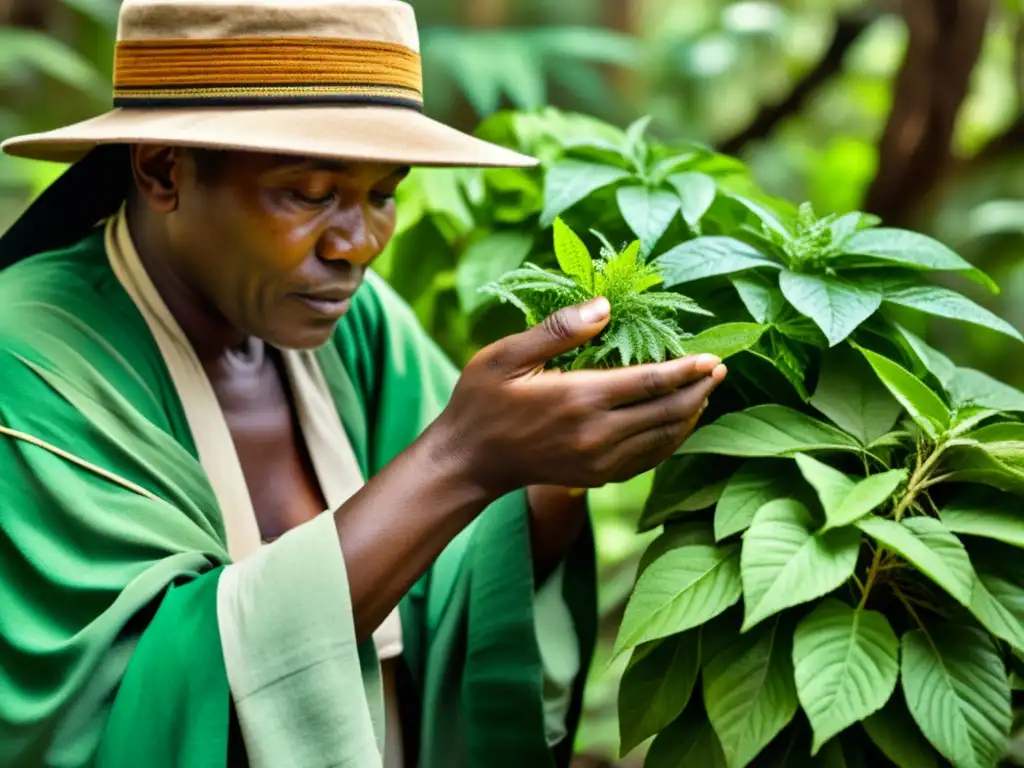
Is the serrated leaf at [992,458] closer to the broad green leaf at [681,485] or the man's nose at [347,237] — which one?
the broad green leaf at [681,485]

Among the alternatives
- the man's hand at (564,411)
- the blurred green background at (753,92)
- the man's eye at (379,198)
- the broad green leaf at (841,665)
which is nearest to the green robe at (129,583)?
the man's hand at (564,411)

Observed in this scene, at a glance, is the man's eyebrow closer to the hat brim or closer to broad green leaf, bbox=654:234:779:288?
the hat brim

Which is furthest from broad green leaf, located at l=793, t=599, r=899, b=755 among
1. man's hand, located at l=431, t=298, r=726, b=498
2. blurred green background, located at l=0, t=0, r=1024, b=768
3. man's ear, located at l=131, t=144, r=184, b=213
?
blurred green background, located at l=0, t=0, r=1024, b=768

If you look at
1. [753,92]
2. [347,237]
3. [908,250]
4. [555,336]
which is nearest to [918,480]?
[908,250]

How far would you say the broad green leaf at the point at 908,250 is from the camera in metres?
1.36

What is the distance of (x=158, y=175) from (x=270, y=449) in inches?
15.0

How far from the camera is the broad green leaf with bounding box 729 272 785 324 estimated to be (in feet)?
4.31

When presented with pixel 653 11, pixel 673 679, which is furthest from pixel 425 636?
pixel 653 11

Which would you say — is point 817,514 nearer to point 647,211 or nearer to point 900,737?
point 900,737

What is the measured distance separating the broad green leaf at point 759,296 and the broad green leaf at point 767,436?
10cm

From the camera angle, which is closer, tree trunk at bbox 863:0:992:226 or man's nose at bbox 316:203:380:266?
man's nose at bbox 316:203:380:266

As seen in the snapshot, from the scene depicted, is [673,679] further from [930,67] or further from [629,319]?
[930,67]

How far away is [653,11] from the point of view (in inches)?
198

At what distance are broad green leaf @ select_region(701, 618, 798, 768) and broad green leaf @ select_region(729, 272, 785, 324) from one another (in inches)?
12.9
